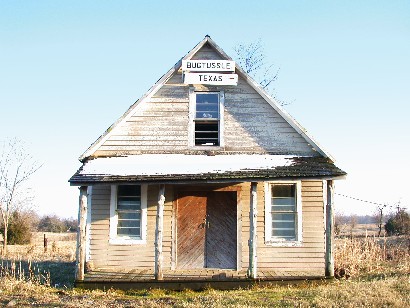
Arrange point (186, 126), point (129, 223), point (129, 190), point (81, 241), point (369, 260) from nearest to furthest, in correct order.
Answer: point (81, 241)
point (129, 223)
point (129, 190)
point (186, 126)
point (369, 260)

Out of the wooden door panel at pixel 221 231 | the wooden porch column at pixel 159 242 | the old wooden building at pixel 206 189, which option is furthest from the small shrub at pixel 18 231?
the wooden porch column at pixel 159 242

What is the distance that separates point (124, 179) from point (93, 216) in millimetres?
2381

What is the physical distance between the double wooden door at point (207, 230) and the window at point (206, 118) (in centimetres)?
164

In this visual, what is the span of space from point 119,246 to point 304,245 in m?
5.45

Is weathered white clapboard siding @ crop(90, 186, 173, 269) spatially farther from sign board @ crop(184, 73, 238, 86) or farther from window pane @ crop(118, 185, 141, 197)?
sign board @ crop(184, 73, 238, 86)

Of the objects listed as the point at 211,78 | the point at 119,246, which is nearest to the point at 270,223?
the point at 119,246

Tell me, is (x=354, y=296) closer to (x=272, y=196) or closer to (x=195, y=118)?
(x=272, y=196)

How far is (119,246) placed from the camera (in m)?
13.9

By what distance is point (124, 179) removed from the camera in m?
12.5

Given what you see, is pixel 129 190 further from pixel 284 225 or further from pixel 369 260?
pixel 369 260

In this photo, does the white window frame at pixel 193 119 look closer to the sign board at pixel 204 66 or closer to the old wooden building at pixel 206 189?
the old wooden building at pixel 206 189

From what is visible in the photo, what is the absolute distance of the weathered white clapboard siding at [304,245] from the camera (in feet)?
45.2

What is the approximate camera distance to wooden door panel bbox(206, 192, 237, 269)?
1417cm

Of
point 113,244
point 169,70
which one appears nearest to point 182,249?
point 113,244
